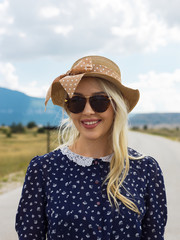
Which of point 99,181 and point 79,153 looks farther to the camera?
point 79,153

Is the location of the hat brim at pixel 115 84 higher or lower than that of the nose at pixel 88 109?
higher

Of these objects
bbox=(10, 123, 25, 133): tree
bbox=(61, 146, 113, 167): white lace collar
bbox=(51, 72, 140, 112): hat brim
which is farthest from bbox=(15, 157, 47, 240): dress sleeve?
bbox=(10, 123, 25, 133): tree

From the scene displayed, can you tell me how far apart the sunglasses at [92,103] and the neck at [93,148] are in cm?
27

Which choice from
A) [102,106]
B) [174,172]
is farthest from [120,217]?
[174,172]

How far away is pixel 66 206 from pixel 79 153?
0.38 meters

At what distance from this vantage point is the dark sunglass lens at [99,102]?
6.15 feet

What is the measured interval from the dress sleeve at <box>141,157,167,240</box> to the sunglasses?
0.52 meters

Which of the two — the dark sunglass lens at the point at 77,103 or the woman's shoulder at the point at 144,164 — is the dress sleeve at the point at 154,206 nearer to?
the woman's shoulder at the point at 144,164

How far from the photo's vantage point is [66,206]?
1801mm

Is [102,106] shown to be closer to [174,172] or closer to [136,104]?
[136,104]

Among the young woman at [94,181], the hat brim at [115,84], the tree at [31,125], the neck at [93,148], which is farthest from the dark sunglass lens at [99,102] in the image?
the tree at [31,125]

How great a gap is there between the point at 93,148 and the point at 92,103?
0.35 metres

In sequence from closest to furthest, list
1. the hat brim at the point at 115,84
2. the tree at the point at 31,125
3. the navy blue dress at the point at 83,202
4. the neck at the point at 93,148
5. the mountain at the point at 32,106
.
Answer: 1. the navy blue dress at the point at 83,202
2. the hat brim at the point at 115,84
3. the neck at the point at 93,148
4. the mountain at the point at 32,106
5. the tree at the point at 31,125

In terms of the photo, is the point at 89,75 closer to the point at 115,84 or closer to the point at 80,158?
the point at 115,84
